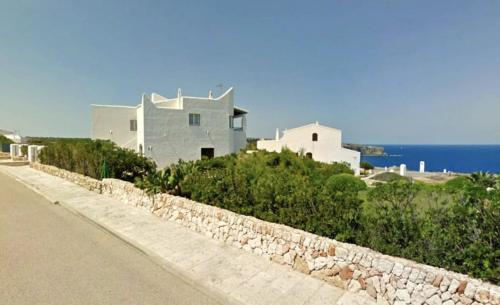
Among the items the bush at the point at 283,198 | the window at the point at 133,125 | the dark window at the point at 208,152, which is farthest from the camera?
the window at the point at 133,125

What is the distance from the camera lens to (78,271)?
4504 mm

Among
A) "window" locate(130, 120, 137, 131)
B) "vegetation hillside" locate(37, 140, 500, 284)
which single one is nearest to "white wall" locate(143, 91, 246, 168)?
"window" locate(130, 120, 137, 131)

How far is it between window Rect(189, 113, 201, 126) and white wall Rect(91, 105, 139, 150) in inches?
283

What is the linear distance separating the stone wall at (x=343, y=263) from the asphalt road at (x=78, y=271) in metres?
1.53

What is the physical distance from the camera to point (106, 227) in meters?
6.98

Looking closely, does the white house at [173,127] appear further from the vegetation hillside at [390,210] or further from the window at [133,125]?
the vegetation hillside at [390,210]

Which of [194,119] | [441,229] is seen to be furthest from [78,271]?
[194,119]

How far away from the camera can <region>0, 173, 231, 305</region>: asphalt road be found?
377 centimetres

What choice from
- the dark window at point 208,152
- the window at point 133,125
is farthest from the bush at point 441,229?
the window at point 133,125

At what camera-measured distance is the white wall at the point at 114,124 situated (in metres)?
27.1

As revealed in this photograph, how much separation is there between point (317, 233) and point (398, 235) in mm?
1350

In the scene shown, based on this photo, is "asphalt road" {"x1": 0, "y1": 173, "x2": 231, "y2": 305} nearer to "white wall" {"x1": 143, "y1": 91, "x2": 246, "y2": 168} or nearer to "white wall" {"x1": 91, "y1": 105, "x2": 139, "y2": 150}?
"white wall" {"x1": 143, "y1": 91, "x2": 246, "y2": 168}

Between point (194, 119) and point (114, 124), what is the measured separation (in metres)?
9.14

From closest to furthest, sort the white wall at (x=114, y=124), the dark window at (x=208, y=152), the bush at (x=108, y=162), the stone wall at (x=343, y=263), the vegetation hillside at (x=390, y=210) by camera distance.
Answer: the stone wall at (x=343, y=263), the vegetation hillside at (x=390, y=210), the bush at (x=108, y=162), the white wall at (x=114, y=124), the dark window at (x=208, y=152)
